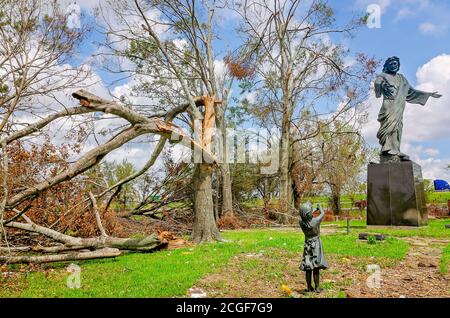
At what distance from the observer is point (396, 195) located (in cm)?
1257

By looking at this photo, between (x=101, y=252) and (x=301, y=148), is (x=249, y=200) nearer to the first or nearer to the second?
(x=301, y=148)

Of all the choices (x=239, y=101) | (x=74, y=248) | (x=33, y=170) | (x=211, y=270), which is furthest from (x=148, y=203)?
(x=239, y=101)

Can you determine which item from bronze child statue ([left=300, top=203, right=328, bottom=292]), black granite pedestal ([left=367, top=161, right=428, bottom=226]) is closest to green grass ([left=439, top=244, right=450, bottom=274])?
bronze child statue ([left=300, top=203, right=328, bottom=292])

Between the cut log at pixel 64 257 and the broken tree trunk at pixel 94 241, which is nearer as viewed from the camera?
the cut log at pixel 64 257

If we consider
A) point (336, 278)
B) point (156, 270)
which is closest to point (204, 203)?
point (156, 270)

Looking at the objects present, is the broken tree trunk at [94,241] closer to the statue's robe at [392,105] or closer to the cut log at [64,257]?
the cut log at [64,257]

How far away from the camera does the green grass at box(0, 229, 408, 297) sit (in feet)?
17.2

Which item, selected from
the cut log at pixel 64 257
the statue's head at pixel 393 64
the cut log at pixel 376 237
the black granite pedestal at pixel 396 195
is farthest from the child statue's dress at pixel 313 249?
the statue's head at pixel 393 64

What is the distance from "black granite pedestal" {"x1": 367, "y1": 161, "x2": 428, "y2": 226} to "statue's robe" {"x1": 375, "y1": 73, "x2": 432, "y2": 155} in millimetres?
803

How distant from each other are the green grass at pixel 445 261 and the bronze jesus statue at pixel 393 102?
18.6ft

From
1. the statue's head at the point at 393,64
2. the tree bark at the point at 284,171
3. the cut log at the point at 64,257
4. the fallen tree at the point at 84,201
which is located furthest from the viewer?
the tree bark at the point at 284,171

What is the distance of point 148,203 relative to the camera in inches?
590

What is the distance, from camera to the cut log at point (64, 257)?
6.79 metres

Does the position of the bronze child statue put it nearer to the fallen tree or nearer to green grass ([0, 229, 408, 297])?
green grass ([0, 229, 408, 297])
